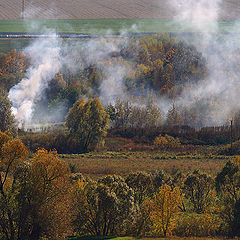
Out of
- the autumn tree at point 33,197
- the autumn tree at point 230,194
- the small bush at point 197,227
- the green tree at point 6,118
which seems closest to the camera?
the autumn tree at point 33,197

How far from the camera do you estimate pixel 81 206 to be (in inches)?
1869

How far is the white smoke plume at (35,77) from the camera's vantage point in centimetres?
10694

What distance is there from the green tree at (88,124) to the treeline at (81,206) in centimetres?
3684

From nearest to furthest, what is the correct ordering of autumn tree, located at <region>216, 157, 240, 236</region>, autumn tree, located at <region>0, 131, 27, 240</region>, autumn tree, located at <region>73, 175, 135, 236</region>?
autumn tree, located at <region>0, 131, 27, 240</region> → autumn tree, located at <region>73, 175, 135, 236</region> → autumn tree, located at <region>216, 157, 240, 236</region>

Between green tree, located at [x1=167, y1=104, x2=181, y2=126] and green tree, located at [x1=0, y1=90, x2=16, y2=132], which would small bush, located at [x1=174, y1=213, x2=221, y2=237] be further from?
green tree, located at [x1=167, y1=104, x2=181, y2=126]

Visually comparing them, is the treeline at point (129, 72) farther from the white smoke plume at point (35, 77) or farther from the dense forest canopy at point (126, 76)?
the white smoke plume at point (35, 77)

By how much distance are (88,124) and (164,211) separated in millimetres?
45051

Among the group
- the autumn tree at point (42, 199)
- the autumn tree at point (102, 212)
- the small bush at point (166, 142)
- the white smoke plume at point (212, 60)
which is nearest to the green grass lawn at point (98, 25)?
the white smoke plume at point (212, 60)

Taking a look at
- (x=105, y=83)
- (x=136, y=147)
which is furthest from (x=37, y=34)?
(x=136, y=147)

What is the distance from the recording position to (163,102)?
4550 inches

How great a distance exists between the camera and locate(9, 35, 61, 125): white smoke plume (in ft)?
351

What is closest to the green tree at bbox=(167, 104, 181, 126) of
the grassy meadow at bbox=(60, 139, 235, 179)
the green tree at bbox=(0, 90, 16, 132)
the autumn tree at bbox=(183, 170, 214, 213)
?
the grassy meadow at bbox=(60, 139, 235, 179)

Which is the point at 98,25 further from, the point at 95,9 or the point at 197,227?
the point at 197,227

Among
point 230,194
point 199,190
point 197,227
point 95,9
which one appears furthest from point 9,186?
point 95,9
